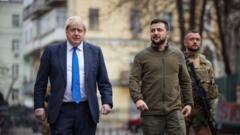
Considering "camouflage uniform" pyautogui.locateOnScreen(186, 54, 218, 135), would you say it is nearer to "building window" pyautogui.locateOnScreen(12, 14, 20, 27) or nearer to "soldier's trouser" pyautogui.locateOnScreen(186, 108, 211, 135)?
"soldier's trouser" pyautogui.locateOnScreen(186, 108, 211, 135)

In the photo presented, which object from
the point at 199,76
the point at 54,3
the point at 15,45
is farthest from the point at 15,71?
the point at 199,76

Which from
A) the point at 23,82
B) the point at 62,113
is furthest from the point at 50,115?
the point at 23,82

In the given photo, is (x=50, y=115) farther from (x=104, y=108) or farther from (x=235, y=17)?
(x=235, y=17)

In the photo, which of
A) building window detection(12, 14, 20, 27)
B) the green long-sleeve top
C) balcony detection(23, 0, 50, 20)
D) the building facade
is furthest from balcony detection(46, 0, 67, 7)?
the green long-sleeve top

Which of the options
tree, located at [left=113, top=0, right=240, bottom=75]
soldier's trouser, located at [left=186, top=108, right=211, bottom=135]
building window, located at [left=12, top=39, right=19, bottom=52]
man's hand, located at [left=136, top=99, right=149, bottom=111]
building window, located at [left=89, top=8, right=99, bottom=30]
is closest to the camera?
man's hand, located at [left=136, top=99, right=149, bottom=111]

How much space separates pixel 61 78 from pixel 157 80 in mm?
1227

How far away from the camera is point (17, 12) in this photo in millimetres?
24203

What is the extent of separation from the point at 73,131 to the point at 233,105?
11.3m

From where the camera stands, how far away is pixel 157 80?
8.51 m

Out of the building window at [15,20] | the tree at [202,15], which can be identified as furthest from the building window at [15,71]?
the tree at [202,15]

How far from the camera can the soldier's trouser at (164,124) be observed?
8.43 m

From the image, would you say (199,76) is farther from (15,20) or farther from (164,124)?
(15,20)

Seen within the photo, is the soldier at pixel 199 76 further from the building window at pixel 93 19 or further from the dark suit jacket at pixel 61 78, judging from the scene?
the building window at pixel 93 19

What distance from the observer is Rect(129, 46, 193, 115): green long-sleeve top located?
8.48 m
